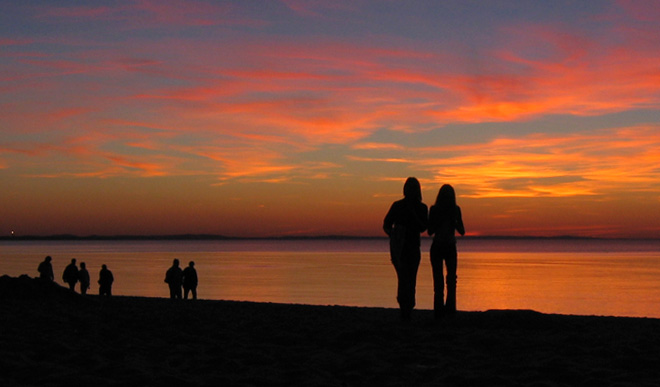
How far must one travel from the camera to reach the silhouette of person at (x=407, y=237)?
942 cm

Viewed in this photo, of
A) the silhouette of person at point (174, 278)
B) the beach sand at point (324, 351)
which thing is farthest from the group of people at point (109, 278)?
the beach sand at point (324, 351)

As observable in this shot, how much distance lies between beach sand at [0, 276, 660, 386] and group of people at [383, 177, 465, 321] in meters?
0.37

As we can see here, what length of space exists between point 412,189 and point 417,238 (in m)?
0.65

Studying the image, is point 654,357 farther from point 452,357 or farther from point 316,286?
point 316,286

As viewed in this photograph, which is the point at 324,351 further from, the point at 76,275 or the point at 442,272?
the point at 76,275

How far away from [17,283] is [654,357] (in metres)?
12.4

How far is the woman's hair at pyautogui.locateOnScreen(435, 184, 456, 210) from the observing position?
31.1ft

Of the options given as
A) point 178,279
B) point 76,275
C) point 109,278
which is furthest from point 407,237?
point 76,275

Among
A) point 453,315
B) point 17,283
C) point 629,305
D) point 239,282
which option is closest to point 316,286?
point 239,282

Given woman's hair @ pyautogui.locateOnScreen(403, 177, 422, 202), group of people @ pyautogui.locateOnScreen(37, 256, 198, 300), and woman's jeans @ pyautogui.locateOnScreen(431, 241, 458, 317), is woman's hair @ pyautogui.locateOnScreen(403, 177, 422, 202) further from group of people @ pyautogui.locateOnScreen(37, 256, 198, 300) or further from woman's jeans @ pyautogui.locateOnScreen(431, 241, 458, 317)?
group of people @ pyautogui.locateOnScreen(37, 256, 198, 300)

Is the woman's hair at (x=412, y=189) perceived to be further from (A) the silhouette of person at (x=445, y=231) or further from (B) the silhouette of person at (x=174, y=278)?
(B) the silhouette of person at (x=174, y=278)

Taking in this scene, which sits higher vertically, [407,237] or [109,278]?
[407,237]

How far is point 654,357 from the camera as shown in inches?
247

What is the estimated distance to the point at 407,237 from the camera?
9492 millimetres
